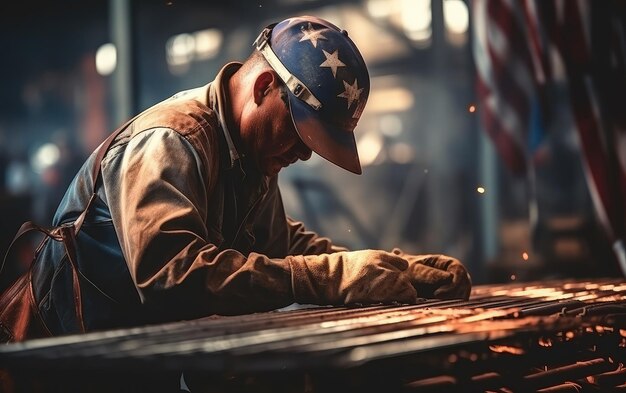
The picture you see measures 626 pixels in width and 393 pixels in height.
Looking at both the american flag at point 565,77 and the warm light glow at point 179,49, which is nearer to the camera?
the american flag at point 565,77

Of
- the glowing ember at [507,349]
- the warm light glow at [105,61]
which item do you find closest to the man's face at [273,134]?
the glowing ember at [507,349]

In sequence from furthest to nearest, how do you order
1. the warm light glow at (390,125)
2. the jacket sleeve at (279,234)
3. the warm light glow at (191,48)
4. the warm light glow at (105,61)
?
the warm light glow at (390,125)
the warm light glow at (105,61)
the warm light glow at (191,48)
the jacket sleeve at (279,234)

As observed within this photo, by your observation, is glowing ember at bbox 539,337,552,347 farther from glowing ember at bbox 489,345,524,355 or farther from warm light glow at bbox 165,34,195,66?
warm light glow at bbox 165,34,195,66

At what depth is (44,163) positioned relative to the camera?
22.8ft

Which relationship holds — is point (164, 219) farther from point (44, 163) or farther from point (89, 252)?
point (44, 163)

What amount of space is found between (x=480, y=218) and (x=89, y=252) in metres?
4.78

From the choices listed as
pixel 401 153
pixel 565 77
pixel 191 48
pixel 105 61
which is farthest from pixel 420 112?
pixel 105 61

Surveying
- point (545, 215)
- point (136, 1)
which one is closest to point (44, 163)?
point (136, 1)

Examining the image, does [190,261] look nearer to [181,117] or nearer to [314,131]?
[181,117]

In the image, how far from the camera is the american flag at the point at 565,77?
499 cm

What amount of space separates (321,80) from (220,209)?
429 mm

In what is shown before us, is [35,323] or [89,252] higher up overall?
[89,252]

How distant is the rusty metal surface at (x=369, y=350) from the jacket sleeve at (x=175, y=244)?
0.09 m

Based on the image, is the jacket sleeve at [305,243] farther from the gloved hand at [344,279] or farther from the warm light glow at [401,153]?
the warm light glow at [401,153]
